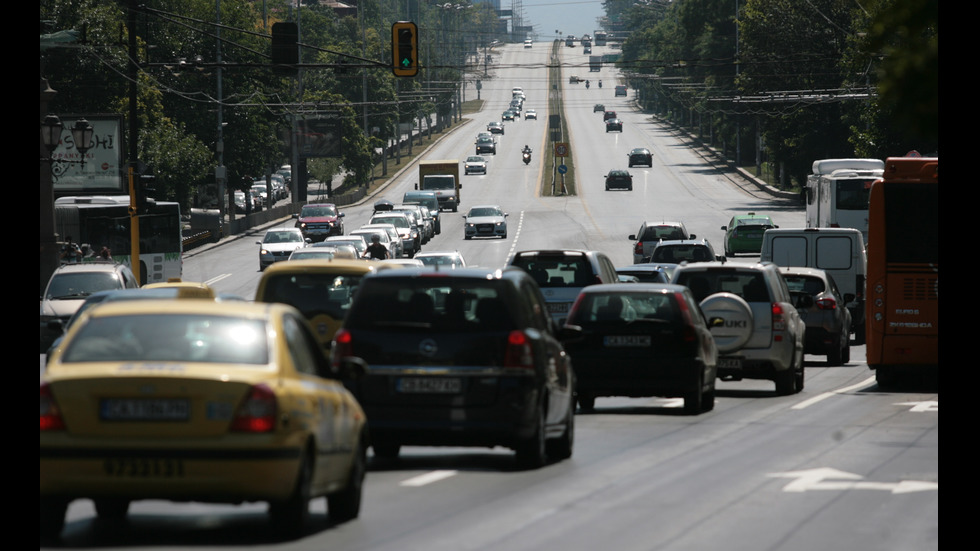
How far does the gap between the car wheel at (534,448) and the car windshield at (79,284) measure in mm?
20570

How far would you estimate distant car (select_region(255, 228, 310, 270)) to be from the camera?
57875 millimetres

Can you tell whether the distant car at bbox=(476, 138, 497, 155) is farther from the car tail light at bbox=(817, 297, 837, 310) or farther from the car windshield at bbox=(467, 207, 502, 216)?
the car tail light at bbox=(817, 297, 837, 310)

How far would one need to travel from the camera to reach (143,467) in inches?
339

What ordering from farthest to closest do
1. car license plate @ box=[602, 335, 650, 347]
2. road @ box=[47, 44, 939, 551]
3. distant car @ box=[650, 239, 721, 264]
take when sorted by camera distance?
distant car @ box=[650, 239, 721, 264] < car license plate @ box=[602, 335, 650, 347] < road @ box=[47, 44, 939, 551]

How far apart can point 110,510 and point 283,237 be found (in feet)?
168

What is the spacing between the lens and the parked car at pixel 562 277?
77.4 ft

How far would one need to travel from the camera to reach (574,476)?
41.3 ft

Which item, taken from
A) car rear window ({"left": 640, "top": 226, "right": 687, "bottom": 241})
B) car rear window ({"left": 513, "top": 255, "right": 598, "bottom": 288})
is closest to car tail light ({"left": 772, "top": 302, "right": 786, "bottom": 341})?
car rear window ({"left": 513, "top": 255, "right": 598, "bottom": 288})

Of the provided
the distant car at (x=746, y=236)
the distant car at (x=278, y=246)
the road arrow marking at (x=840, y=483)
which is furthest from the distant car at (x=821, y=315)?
the distant car at (x=278, y=246)

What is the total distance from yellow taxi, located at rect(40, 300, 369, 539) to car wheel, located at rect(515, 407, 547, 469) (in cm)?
362

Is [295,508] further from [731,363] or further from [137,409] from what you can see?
[731,363]

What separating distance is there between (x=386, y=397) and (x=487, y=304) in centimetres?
103
